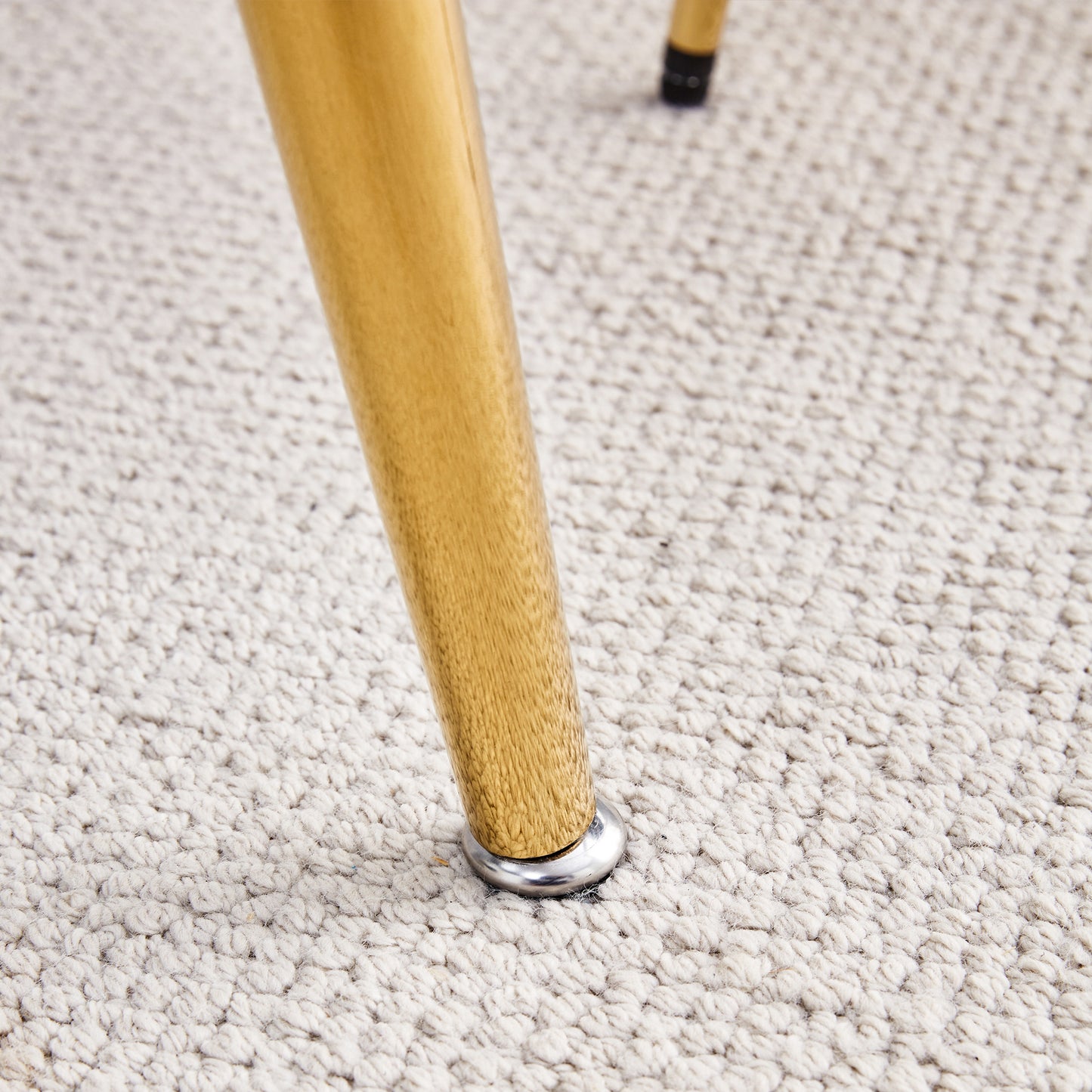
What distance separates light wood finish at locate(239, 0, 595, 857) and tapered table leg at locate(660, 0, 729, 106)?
0.38 m

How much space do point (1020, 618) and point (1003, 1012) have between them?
0.14m

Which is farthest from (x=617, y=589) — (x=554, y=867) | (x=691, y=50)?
(x=691, y=50)

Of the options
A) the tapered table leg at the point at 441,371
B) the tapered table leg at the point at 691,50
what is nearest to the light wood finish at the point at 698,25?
the tapered table leg at the point at 691,50

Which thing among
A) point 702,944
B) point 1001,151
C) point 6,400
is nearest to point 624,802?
point 702,944

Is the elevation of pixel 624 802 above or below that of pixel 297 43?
below

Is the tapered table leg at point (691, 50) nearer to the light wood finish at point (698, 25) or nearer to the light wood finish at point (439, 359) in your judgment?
the light wood finish at point (698, 25)

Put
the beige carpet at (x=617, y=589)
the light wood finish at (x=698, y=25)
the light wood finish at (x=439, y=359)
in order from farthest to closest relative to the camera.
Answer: the light wood finish at (x=698, y=25), the beige carpet at (x=617, y=589), the light wood finish at (x=439, y=359)

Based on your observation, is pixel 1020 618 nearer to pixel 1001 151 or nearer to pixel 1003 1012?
pixel 1003 1012

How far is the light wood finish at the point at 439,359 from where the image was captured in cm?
23

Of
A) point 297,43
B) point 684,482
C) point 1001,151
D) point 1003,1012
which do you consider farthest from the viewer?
point 1001,151

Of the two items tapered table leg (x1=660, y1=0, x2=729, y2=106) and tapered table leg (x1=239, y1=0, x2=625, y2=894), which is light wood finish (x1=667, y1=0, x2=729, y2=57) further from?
tapered table leg (x1=239, y1=0, x2=625, y2=894)

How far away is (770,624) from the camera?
0.43 m

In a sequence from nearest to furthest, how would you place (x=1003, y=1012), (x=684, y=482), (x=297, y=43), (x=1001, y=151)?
(x=297, y=43)
(x=1003, y=1012)
(x=684, y=482)
(x=1001, y=151)

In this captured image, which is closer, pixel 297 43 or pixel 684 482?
pixel 297 43
